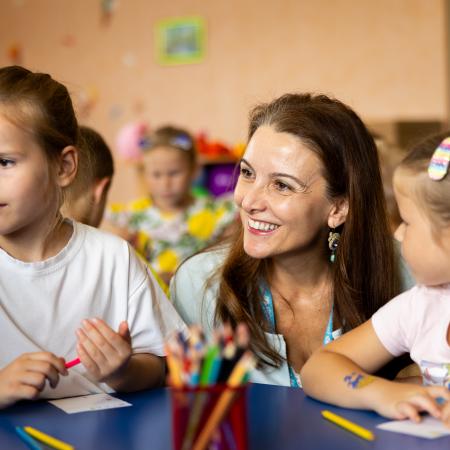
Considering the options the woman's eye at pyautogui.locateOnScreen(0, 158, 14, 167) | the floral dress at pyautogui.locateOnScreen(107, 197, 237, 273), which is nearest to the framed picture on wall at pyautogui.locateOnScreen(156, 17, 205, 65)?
the floral dress at pyautogui.locateOnScreen(107, 197, 237, 273)

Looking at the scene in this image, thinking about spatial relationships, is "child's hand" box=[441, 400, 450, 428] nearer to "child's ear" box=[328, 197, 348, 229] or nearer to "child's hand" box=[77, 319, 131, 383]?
"child's hand" box=[77, 319, 131, 383]

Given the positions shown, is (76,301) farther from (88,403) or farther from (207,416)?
(207,416)

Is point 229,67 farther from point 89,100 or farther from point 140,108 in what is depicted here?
point 89,100

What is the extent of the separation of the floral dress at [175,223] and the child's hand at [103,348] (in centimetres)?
255

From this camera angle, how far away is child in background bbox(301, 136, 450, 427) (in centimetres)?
112

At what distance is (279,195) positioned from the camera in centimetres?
165

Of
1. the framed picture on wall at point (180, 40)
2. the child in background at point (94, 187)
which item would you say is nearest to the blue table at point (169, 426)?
the child in background at point (94, 187)

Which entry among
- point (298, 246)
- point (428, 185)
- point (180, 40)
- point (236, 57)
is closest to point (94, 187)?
point (298, 246)

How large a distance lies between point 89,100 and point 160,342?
19.7 feet

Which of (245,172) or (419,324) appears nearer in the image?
(419,324)

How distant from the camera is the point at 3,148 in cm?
135

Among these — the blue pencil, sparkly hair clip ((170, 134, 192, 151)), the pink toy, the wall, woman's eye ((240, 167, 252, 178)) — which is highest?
the wall

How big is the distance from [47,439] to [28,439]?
1.0 inches

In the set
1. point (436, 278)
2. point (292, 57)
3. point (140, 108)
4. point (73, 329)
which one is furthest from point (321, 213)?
point (140, 108)
